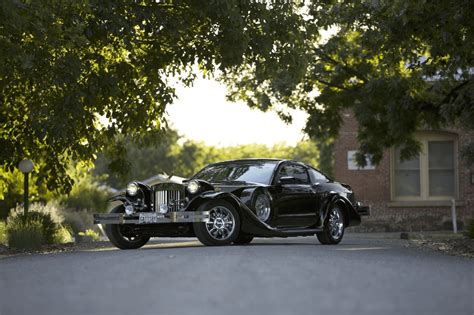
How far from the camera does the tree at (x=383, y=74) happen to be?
1591 cm

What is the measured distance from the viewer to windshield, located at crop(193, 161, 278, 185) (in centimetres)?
1672

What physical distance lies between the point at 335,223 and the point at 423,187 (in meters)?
15.8

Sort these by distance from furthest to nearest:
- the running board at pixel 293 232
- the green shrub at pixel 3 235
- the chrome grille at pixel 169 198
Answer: the green shrub at pixel 3 235 < the running board at pixel 293 232 < the chrome grille at pixel 169 198

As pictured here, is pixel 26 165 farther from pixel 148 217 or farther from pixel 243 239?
pixel 148 217

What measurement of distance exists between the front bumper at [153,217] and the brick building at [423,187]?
17.8 m

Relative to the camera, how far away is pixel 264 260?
38.7 feet

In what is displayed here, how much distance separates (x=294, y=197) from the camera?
1714cm

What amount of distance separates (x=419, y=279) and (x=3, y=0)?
7.41 m

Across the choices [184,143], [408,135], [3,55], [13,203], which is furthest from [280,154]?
[3,55]

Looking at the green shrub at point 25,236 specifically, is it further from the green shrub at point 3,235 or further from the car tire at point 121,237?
the car tire at point 121,237

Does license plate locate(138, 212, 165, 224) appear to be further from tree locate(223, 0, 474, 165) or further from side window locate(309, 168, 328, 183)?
tree locate(223, 0, 474, 165)

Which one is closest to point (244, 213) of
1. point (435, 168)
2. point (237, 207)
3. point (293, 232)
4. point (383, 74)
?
point (237, 207)

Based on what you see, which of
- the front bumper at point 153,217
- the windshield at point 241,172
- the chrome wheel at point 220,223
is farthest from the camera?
the windshield at point 241,172

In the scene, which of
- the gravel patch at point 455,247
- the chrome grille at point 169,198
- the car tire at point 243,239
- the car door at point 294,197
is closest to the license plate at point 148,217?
the chrome grille at point 169,198
